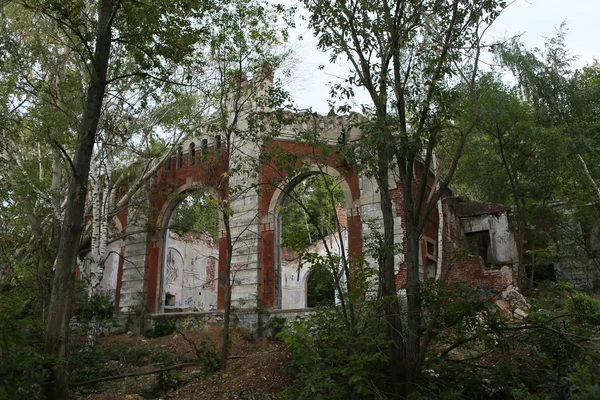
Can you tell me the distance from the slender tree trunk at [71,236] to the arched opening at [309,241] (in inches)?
116

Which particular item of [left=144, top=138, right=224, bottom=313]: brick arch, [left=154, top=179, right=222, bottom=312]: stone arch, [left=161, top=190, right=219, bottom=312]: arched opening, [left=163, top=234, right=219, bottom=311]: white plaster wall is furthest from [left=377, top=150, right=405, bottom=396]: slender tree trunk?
[left=163, top=234, right=219, bottom=311]: white plaster wall

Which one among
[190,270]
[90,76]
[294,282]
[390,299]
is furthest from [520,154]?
[190,270]

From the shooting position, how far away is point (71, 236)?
6914 mm

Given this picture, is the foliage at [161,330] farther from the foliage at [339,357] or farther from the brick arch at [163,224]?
the foliage at [339,357]

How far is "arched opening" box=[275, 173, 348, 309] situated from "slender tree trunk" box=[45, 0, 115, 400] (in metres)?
2.95

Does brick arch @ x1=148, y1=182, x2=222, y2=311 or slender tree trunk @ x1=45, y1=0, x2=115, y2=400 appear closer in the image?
slender tree trunk @ x1=45, y1=0, x2=115, y2=400

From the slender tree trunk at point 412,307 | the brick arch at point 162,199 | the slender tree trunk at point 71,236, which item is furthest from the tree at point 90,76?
the brick arch at point 162,199

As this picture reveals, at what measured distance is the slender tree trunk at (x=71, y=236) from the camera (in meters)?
6.69

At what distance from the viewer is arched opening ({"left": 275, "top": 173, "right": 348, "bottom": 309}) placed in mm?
7177

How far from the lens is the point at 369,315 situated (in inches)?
257

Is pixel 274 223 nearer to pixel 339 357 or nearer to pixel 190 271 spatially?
pixel 339 357

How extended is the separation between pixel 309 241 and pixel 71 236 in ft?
16.9

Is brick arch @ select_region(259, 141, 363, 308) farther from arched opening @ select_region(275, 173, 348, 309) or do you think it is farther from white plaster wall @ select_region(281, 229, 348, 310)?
white plaster wall @ select_region(281, 229, 348, 310)

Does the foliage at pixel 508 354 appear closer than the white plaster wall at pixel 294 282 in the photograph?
Yes
